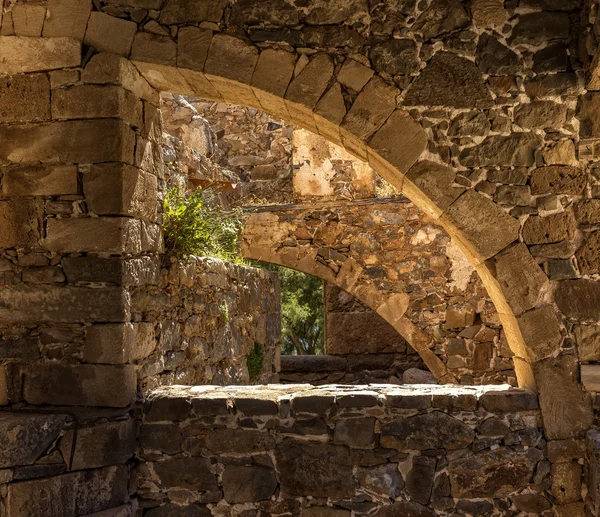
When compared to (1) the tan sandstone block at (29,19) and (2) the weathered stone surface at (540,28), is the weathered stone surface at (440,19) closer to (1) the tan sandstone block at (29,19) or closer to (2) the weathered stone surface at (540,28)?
(2) the weathered stone surface at (540,28)

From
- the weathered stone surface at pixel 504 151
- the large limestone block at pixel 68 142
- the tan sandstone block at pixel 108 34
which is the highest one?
the tan sandstone block at pixel 108 34

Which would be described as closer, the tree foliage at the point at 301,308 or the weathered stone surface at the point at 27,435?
the weathered stone surface at the point at 27,435

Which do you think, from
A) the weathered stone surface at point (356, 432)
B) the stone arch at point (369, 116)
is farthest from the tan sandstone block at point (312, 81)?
the weathered stone surface at point (356, 432)

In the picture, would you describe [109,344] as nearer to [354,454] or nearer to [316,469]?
[316,469]

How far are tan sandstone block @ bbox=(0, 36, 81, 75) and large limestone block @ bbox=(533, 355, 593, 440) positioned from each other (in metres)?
3.05

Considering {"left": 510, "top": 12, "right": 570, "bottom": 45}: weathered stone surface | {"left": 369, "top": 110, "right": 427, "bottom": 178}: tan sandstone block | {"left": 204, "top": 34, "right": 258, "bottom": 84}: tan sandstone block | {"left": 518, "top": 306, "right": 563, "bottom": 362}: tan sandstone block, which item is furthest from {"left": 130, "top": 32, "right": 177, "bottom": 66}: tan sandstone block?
{"left": 518, "top": 306, "right": 563, "bottom": 362}: tan sandstone block

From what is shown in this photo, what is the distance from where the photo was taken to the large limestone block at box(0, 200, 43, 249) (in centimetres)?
379

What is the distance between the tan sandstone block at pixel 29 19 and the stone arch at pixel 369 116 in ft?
0.15

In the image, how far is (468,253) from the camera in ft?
12.5

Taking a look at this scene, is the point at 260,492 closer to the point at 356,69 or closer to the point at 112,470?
the point at 112,470

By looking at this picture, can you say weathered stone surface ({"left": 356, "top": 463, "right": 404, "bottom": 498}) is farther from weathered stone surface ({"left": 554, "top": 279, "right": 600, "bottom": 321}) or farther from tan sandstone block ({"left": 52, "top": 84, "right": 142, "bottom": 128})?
tan sandstone block ({"left": 52, "top": 84, "right": 142, "bottom": 128})

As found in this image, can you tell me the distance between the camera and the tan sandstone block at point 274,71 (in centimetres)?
377

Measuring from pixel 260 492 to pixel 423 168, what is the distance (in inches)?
76.3

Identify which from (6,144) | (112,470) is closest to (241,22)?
(6,144)
